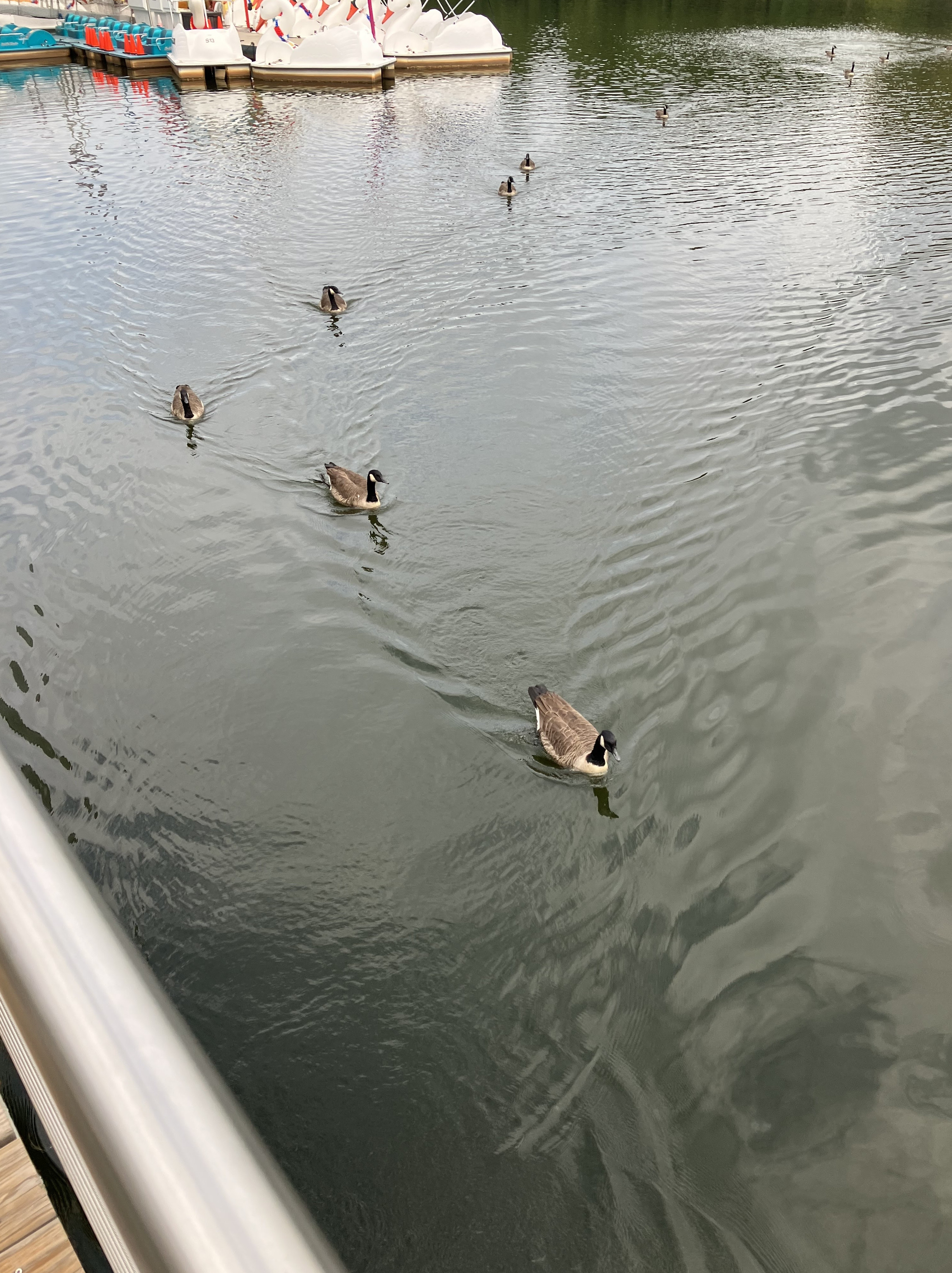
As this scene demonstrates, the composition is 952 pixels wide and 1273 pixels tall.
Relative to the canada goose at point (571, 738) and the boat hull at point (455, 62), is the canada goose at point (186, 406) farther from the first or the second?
the boat hull at point (455, 62)

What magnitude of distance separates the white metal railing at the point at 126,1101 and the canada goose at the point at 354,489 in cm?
1027

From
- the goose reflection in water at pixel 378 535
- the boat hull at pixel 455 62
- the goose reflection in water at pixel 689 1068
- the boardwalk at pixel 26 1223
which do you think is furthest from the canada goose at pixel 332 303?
the boat hull at pixel 455 62

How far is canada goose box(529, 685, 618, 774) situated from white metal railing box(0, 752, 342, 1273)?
658 centimetres

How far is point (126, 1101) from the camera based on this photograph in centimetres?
113

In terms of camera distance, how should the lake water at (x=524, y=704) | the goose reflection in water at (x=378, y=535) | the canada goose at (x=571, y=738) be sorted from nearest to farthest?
the lake water at (x=524, y=704) < the canada goose at (x=571, y=738) < the goose reflection in water at (x=378, y=535)

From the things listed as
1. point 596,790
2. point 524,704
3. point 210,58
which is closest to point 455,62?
point 210,58

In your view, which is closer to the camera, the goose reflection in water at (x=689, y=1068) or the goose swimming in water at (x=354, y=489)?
the goose reflection in water at (x=689, y=1068)

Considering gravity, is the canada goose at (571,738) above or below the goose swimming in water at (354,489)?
below

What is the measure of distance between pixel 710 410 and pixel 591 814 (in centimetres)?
845

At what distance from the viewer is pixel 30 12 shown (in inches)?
2314

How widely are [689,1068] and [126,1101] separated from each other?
5789mm

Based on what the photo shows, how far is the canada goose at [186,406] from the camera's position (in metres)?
13.5

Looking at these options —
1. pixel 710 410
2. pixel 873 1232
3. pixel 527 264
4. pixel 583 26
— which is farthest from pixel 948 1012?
pixel 583 26

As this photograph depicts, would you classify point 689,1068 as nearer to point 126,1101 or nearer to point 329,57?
point 126,1101
